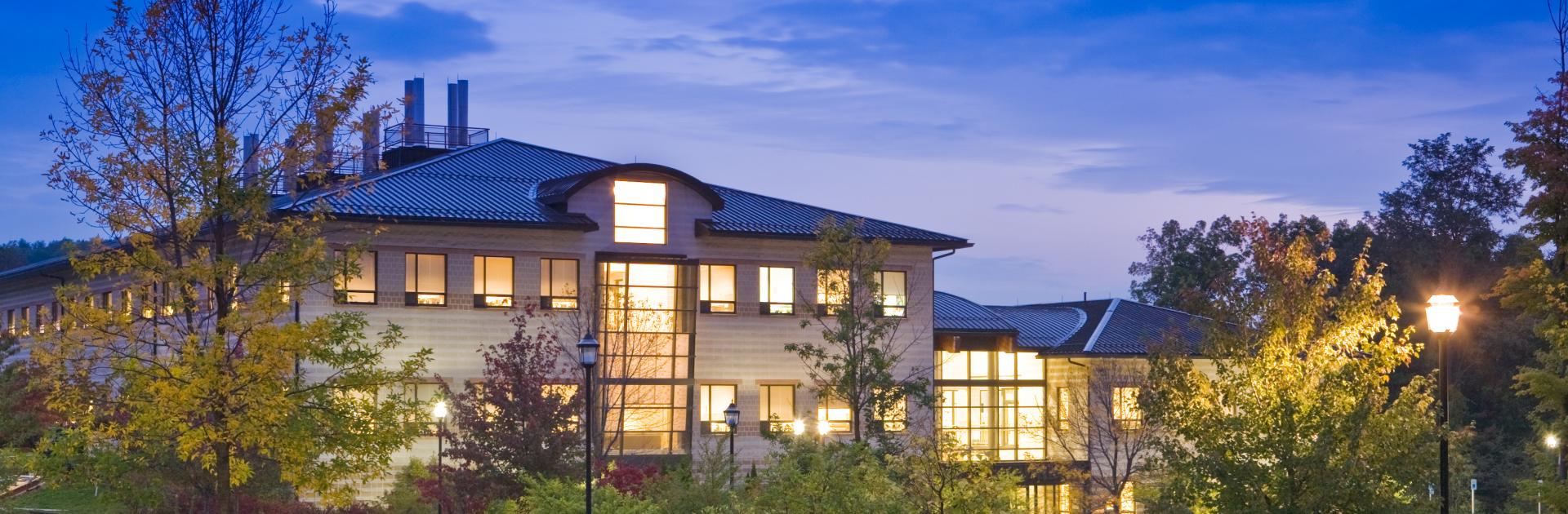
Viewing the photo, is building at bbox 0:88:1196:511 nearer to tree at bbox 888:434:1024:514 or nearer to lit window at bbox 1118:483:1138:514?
lit window at bbox 1118:483:1138:514

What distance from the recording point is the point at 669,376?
148 ft

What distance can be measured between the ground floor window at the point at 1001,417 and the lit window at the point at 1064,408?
1.79ft

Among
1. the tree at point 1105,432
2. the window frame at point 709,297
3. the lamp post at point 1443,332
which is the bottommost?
the tree at point 1105,432

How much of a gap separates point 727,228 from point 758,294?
229 cm

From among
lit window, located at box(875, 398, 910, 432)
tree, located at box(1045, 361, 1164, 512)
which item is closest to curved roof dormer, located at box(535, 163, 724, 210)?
lit window, located at box(875, 398, 910, 432)

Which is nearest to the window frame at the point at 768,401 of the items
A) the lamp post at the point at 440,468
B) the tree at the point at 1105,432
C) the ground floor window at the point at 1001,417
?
the ground floor window at the point at 1001,417

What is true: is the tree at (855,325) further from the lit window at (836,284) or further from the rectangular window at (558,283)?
the rectangular window at (558,283)

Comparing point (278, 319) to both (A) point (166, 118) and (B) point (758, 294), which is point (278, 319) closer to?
(B) point (758, 294)

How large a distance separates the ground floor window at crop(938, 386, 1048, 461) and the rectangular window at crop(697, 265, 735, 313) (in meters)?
8.92

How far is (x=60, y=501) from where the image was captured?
41.0m

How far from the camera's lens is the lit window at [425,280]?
41781 millimetres

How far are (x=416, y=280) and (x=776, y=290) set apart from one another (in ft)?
34.3

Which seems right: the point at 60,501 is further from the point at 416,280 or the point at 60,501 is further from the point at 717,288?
the point at 717,288

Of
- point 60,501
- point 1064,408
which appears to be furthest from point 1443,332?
point 60,501
